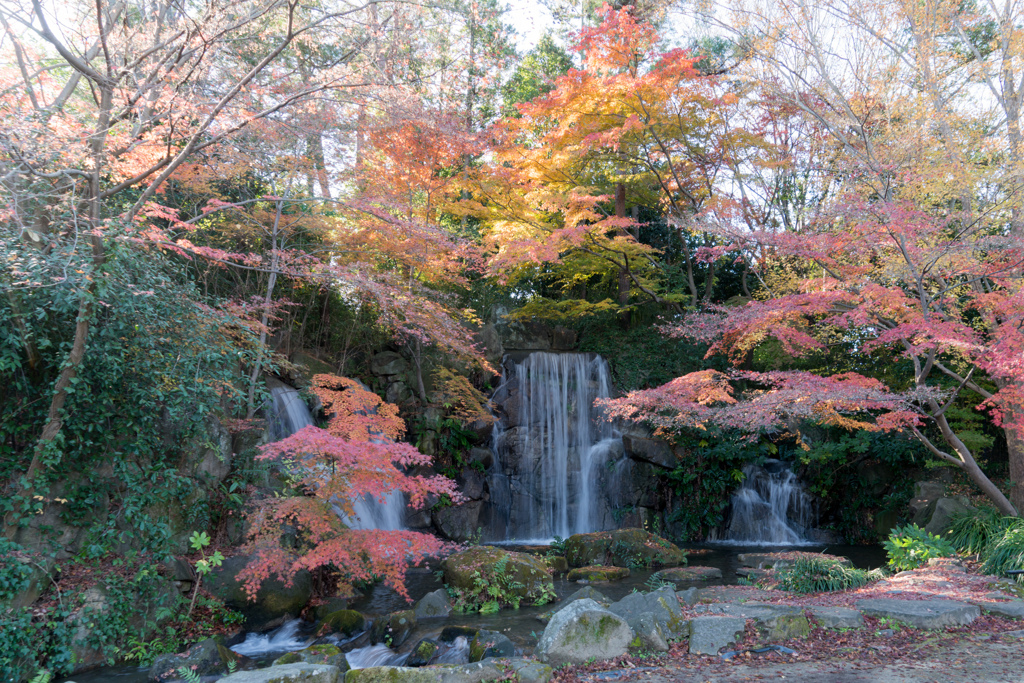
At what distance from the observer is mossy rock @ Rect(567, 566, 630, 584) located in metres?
9.32

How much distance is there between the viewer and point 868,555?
36.0 feet

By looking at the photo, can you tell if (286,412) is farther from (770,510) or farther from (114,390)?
(770,510)

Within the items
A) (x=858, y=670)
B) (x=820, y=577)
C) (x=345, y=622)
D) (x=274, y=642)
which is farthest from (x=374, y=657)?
(x=820, y=577)

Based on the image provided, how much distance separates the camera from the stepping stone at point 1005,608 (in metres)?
5.67

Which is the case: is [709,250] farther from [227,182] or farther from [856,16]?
[227,182]

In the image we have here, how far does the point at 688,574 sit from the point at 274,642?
5.87 m

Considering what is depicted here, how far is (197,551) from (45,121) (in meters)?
5.12

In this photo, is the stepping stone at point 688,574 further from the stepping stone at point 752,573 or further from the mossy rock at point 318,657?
the mossy rock at point 318,657

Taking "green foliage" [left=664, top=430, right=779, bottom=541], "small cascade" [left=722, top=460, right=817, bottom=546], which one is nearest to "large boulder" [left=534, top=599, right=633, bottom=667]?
"green foliage" [left=664, top=430, right=779, bottom=541]

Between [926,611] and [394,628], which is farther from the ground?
[926,611]

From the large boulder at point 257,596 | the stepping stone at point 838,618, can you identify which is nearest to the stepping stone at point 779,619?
the stepping stone at point 838,618

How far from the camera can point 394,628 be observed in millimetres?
6949

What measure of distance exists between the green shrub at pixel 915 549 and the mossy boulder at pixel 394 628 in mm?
6503

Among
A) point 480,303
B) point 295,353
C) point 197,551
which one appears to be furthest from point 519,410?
point 197,551
